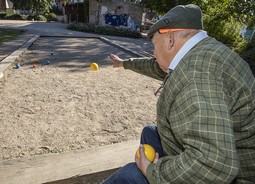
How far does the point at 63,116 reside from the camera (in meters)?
4.08

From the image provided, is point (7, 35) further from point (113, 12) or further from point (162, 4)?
point (113, 12)

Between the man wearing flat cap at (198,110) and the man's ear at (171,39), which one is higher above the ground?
the man's ear at (171,39)

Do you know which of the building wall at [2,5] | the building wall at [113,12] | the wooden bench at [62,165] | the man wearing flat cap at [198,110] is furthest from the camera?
the building wall at [2,5]

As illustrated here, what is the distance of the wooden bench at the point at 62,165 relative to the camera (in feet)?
7.77

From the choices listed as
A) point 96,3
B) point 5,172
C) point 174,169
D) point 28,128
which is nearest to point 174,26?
point 174,169

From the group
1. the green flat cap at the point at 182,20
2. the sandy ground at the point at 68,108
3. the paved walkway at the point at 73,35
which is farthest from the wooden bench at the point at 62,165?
the paved walkway at the point at 73,35

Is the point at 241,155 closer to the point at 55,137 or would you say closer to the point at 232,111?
the point at 232,111

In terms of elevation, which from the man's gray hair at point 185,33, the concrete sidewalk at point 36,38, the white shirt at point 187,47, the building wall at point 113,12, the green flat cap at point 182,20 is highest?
the building wall at point 113,12

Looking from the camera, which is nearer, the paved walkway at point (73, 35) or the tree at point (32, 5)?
the paved walkway at point (73, 35)

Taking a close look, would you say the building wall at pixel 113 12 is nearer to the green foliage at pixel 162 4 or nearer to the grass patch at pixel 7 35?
the green foliage at pixel 162 4

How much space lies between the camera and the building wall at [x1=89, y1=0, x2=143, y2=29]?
30609 millimetres

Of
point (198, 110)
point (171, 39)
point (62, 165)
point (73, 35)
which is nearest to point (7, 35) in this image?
point (73, 35)

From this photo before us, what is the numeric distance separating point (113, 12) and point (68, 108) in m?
28.3

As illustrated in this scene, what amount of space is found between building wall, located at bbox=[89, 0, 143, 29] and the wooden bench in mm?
29341
